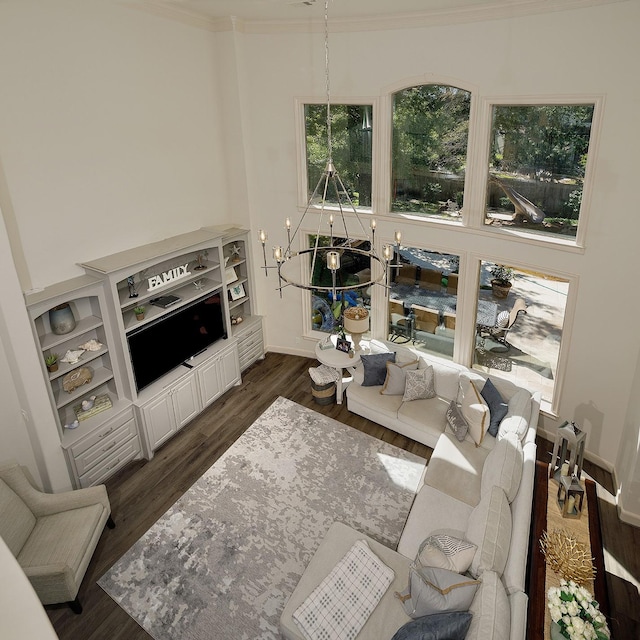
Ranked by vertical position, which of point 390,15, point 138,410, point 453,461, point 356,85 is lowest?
point 453,461

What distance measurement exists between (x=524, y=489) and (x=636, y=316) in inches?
89.4

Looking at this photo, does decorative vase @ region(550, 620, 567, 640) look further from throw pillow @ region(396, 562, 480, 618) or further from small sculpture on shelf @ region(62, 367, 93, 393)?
small sculpture on shelf @ region(62, 367, 93, 393)

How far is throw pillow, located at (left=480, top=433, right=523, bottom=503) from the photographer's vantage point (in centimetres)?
440

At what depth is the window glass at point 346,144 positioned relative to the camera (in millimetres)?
6535

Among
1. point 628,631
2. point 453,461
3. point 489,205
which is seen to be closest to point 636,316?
point 489,205

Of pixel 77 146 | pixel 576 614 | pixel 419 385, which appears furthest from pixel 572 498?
pixel 77 146

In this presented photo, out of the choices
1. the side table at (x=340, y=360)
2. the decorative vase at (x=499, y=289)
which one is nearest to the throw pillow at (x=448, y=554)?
the side table at (x=340, y=360)

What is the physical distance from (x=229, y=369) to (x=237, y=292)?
47.7 inches

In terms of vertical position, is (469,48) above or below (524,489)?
above

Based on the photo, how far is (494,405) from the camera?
5719 millimetres

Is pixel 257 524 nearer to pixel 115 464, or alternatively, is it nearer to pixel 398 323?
pixel 115 464

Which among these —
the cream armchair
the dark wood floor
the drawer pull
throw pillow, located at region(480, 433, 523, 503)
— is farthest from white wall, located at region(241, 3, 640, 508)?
the cream armchair

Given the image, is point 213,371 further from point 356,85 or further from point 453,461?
point 356,85

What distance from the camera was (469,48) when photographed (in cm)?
546
